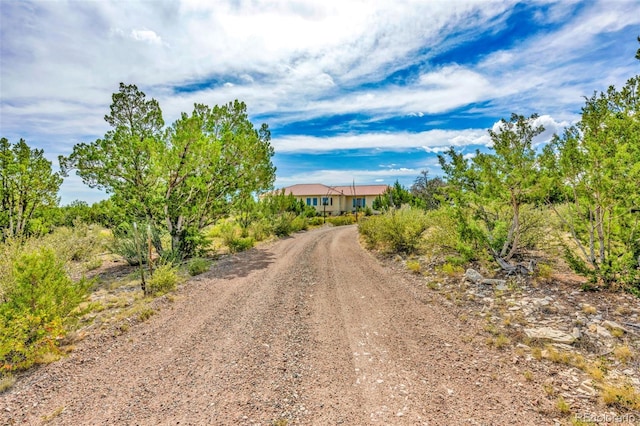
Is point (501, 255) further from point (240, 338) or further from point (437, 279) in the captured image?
point (240, 338)

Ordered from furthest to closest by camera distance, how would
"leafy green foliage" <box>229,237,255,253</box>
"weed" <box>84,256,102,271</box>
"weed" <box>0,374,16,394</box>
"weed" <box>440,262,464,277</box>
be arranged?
"leafy green foliage" <box>229,237,255,253</box> < "weed" <box>84,256,102,271</box> < "weed" <box>440,262,464,277</box> < "weed" <box>0,374,16,394</box>

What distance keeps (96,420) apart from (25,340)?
98.5 inches

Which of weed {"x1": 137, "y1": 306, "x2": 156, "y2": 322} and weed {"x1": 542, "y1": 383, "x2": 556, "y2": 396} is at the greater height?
weed {"x1": 137, "y1": 306, "x2": 156, "y2": 322}

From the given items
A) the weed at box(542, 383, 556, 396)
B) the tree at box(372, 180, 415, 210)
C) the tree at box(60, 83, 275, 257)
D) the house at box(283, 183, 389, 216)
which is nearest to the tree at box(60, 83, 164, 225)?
the tree at box(60, 83, 275, 257)

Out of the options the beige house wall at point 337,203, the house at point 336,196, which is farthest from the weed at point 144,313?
the beige house wall at point 337,203

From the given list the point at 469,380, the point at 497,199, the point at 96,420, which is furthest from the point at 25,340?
the point at 497,199

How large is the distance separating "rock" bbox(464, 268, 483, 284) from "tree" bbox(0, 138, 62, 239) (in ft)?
53.1

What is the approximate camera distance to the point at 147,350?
16.7ft

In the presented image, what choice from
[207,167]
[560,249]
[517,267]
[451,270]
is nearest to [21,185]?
[207,167]

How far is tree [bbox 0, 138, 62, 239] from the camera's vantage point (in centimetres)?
1233

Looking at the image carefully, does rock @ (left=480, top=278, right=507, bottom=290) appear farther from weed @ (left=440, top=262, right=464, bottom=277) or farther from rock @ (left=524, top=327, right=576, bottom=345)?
rock @ (left=524, top=327, right=576, bottom=345)

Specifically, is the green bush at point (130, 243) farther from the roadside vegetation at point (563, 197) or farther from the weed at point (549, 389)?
the weed at point (549, 389)

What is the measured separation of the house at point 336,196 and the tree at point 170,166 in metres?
36.5

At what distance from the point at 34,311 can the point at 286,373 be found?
14.1 ft
